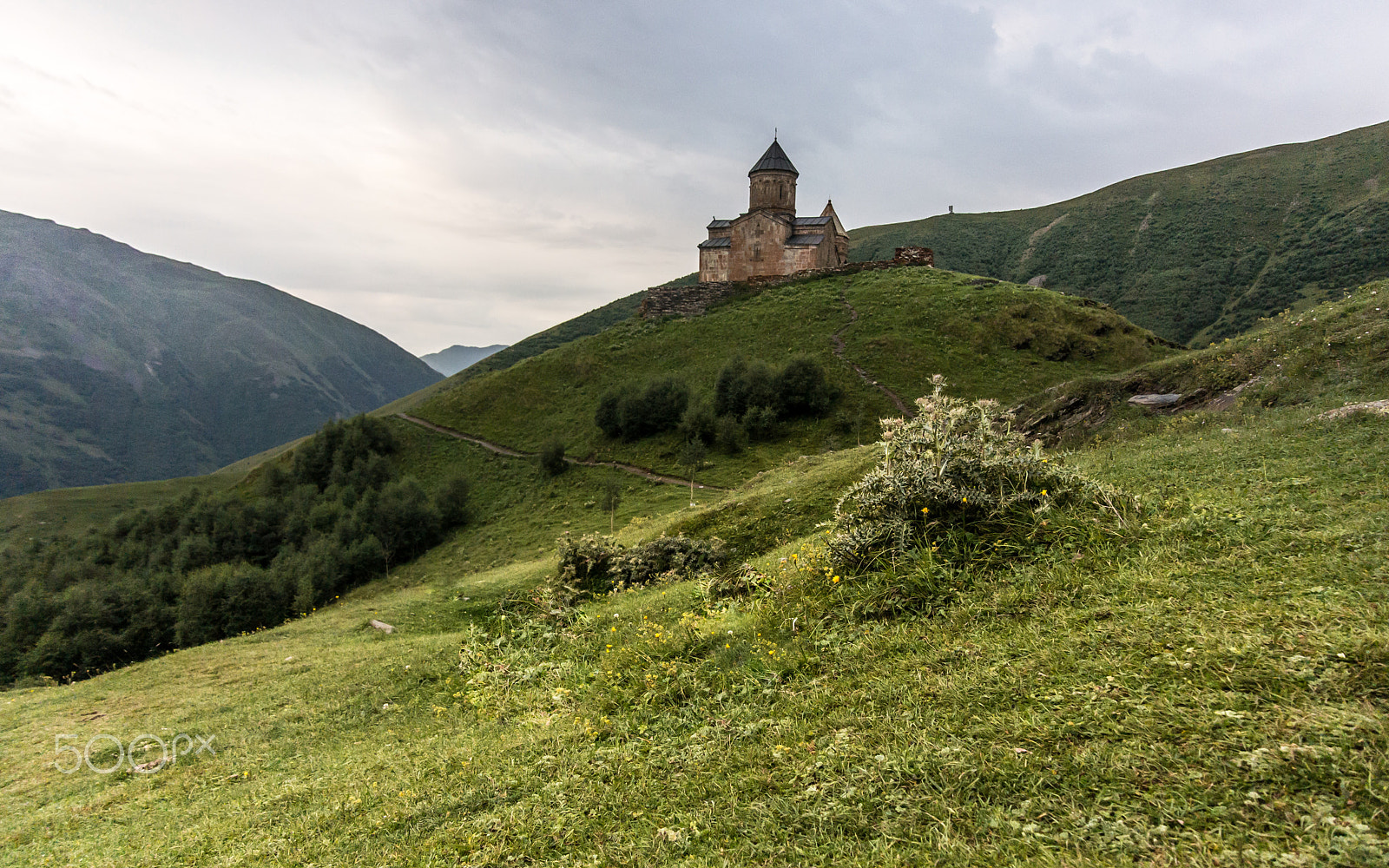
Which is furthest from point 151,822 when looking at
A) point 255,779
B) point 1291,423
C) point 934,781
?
point 1291,423

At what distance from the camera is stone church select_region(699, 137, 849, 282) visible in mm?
59500

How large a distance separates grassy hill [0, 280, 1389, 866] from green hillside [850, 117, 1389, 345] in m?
72.7

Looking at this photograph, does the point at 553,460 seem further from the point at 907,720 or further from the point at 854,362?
the point at 907,720

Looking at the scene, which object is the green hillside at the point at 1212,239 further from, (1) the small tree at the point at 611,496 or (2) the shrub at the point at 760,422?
(1) the small tree at the point at 611,496

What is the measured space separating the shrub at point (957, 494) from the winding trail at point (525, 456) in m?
23.8

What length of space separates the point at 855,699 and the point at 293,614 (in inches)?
1211

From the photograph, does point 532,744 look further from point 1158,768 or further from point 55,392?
point 55,392

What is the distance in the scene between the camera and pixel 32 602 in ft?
92.9

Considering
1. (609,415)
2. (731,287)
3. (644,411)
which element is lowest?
(609,415)

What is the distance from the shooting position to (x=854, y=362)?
1705 inches

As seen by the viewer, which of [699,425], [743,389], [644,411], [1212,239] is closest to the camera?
[699,425]

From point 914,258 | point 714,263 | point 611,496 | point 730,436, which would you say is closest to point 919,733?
point 611,496

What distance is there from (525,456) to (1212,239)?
310 feet

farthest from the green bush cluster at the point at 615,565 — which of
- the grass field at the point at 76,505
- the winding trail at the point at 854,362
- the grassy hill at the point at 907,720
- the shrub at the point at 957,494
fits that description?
the grass field at the point at 76,505
